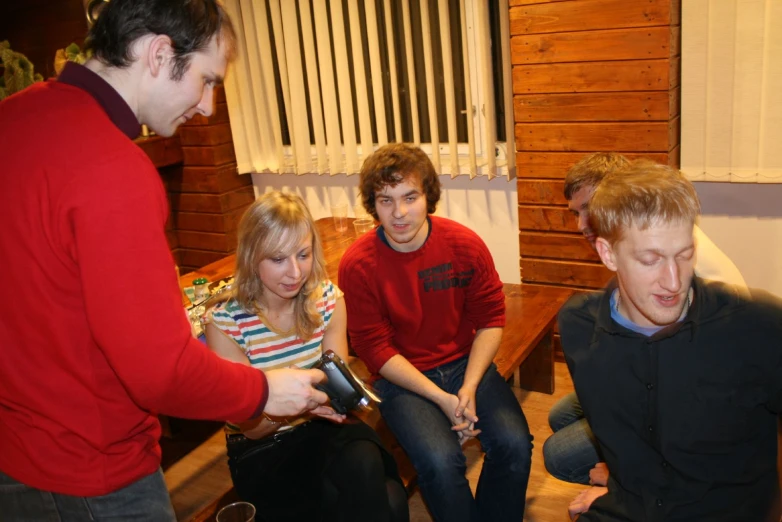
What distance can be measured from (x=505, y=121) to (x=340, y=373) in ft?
7.61

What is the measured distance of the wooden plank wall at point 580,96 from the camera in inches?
118

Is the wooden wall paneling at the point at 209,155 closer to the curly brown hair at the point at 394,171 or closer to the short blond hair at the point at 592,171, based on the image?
the curly brown hair at the point at 394,171

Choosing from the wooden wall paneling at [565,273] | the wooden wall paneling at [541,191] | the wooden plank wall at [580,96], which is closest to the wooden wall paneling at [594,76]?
the wooden plank wall at [580,96]

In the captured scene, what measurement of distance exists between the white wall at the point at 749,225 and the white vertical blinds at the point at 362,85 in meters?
0.99

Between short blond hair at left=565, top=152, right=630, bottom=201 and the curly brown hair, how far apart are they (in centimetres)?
45

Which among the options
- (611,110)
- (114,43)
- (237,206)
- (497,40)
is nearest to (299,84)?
(237,206)

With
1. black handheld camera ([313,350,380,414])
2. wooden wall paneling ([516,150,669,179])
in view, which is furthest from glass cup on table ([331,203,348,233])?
black handheld camera ([313,350,380,414])

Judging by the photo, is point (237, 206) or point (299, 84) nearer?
point (299, 84)

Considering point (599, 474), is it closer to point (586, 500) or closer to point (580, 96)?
point (586, 500)

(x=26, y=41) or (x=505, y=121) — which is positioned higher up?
(x=26, y=41)

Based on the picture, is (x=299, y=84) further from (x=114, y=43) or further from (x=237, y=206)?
(x=114, y=43)

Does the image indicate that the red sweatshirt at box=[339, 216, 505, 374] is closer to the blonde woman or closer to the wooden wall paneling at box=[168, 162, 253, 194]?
the blonde woman

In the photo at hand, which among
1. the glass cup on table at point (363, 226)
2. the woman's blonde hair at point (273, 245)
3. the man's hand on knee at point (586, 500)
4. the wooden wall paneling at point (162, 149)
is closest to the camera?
the man's hand on knee at point (586, 500)

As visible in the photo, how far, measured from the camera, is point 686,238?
56.1 inches
